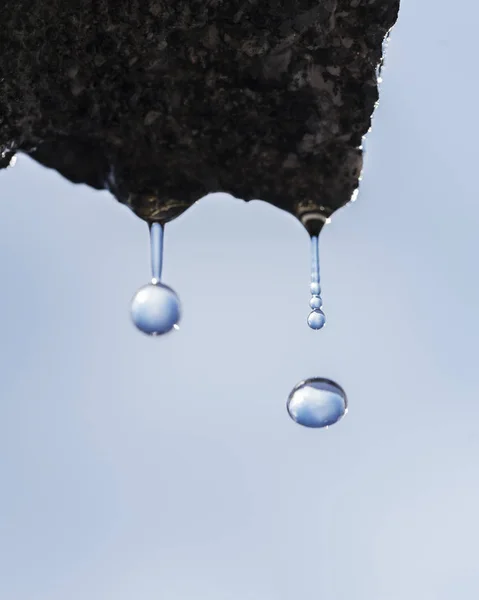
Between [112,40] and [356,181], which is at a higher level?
[112,40]

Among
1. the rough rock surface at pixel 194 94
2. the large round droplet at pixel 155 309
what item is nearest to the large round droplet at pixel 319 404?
the large round droplet at pixel 155 309

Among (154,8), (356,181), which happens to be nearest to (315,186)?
(356,181)

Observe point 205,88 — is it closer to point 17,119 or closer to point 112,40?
point 112,40

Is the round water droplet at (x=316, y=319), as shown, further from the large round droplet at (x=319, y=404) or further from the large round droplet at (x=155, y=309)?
the large round droplet at (x=155, y=309)

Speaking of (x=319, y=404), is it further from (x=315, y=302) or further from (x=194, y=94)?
(x=194, y=94)

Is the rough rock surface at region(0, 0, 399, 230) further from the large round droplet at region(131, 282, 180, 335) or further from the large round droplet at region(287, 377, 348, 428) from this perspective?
the large round droplet at region(287, 377, 348, 428)
